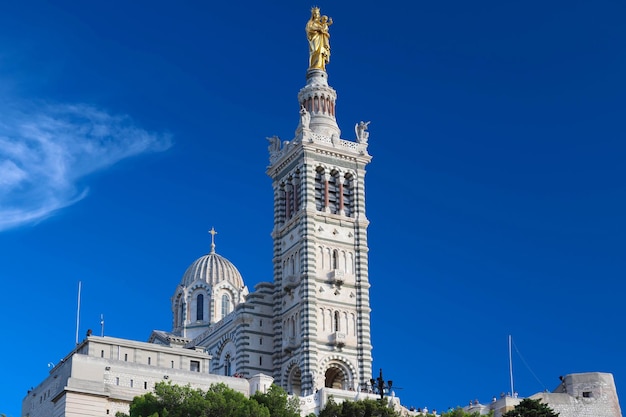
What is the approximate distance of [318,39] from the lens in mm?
114250

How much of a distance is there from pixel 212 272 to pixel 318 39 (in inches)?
959

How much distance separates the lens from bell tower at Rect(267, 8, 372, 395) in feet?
336

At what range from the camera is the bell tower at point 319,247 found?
102m

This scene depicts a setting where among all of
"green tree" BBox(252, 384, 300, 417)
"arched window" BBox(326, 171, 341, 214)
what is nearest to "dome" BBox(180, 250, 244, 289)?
"arched window" BBox(326, 171, 341, 214)

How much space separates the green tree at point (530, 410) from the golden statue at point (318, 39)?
39542mm

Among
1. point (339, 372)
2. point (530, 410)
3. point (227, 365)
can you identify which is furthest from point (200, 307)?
point (530, 410)

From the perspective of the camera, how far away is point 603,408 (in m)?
96.9

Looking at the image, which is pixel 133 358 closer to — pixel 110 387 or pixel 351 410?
pixel 110 387

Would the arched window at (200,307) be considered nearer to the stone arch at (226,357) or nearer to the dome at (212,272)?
the dome at (212,272)

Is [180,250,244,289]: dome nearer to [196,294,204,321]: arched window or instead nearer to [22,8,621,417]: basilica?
[196,294,204,321]: arched window

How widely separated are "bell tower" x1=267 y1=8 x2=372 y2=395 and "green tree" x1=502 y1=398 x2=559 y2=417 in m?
18.1

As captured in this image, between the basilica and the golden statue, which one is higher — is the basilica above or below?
below

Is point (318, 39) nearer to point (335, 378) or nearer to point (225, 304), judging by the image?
point (225, 304)

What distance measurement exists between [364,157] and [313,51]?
428 inches
